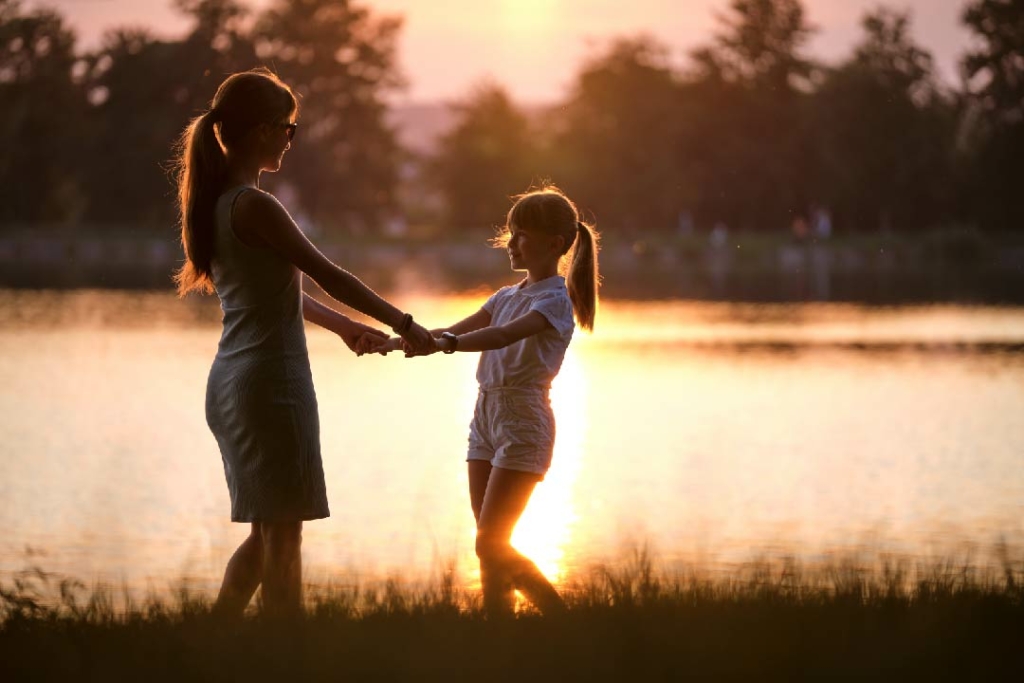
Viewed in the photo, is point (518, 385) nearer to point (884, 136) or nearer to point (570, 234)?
point (570, 234)

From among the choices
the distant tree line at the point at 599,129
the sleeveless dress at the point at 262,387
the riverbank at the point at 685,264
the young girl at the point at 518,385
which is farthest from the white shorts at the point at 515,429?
the distant tree line at the point at 599,129

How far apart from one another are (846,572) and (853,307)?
31.3 metres

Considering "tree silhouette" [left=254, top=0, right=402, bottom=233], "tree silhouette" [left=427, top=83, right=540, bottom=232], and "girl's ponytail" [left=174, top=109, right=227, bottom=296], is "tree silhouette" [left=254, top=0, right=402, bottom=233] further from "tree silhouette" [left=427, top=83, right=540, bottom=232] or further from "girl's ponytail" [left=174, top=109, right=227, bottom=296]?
"girl's ponytail" [left=174, top=109, right=227, bottom=296]

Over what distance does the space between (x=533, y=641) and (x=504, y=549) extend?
0.65 m

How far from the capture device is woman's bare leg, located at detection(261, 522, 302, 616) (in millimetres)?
4559

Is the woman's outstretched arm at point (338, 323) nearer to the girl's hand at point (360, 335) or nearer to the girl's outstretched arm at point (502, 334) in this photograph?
the girl's hand at point (360, 335)

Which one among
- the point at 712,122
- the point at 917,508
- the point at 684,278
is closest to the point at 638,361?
Result: the point at 917,508

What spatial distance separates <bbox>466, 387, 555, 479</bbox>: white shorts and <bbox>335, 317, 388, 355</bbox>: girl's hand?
36 cm

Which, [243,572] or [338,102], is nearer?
[243,572]

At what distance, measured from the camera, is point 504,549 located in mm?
4926

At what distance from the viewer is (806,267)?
6412 cm

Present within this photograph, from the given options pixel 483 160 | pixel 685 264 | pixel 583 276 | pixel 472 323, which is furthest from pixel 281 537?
pixel 483 160

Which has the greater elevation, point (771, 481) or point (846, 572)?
point (771, 481)

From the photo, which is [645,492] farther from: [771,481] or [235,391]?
[235,391]
